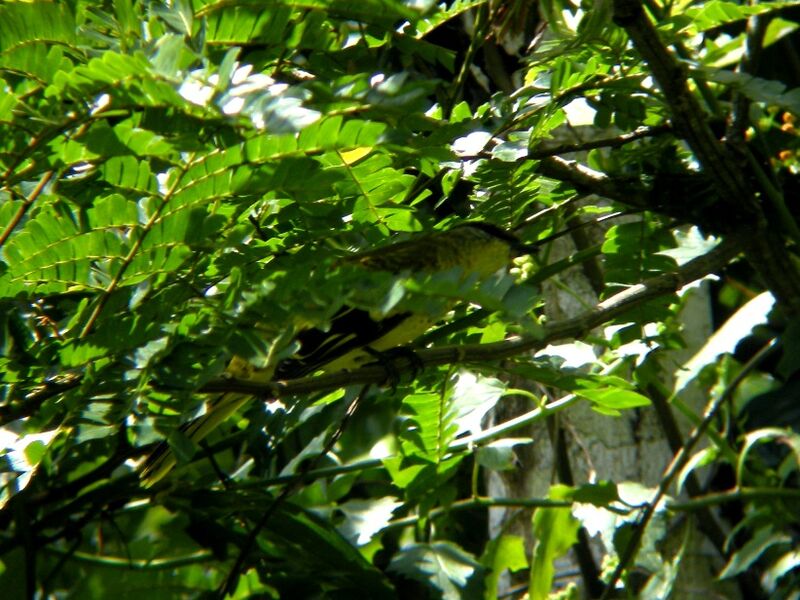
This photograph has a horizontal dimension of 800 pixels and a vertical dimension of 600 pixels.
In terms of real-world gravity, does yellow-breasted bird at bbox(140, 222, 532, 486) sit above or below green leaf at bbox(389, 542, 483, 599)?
above

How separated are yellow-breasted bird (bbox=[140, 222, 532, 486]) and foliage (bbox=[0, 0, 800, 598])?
9 cm

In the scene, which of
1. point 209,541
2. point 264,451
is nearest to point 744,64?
point 264,451

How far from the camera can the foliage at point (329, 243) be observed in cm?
155

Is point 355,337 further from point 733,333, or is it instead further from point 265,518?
point 733,333

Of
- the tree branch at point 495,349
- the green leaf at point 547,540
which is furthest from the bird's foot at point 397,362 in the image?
the green leaf at point 547,540

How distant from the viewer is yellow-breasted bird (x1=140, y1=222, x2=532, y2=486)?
2309 mm

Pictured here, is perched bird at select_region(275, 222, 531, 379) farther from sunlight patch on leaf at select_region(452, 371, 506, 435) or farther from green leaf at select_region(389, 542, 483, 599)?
green leaf at select_region(389, 542, 483, 599)

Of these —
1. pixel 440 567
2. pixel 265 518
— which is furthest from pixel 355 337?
pixel 440 567

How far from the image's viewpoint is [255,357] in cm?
167

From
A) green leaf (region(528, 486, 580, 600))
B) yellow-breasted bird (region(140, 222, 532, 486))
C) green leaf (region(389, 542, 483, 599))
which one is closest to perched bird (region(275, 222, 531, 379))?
yellow-breasted bird (region(140, 222, 532, 486))

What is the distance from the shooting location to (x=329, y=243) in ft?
7.42

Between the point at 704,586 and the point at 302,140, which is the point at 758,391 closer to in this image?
the point at 704,586

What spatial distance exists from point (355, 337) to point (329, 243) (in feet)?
0.92

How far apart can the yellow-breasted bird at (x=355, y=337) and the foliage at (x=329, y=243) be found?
0.28 ft
